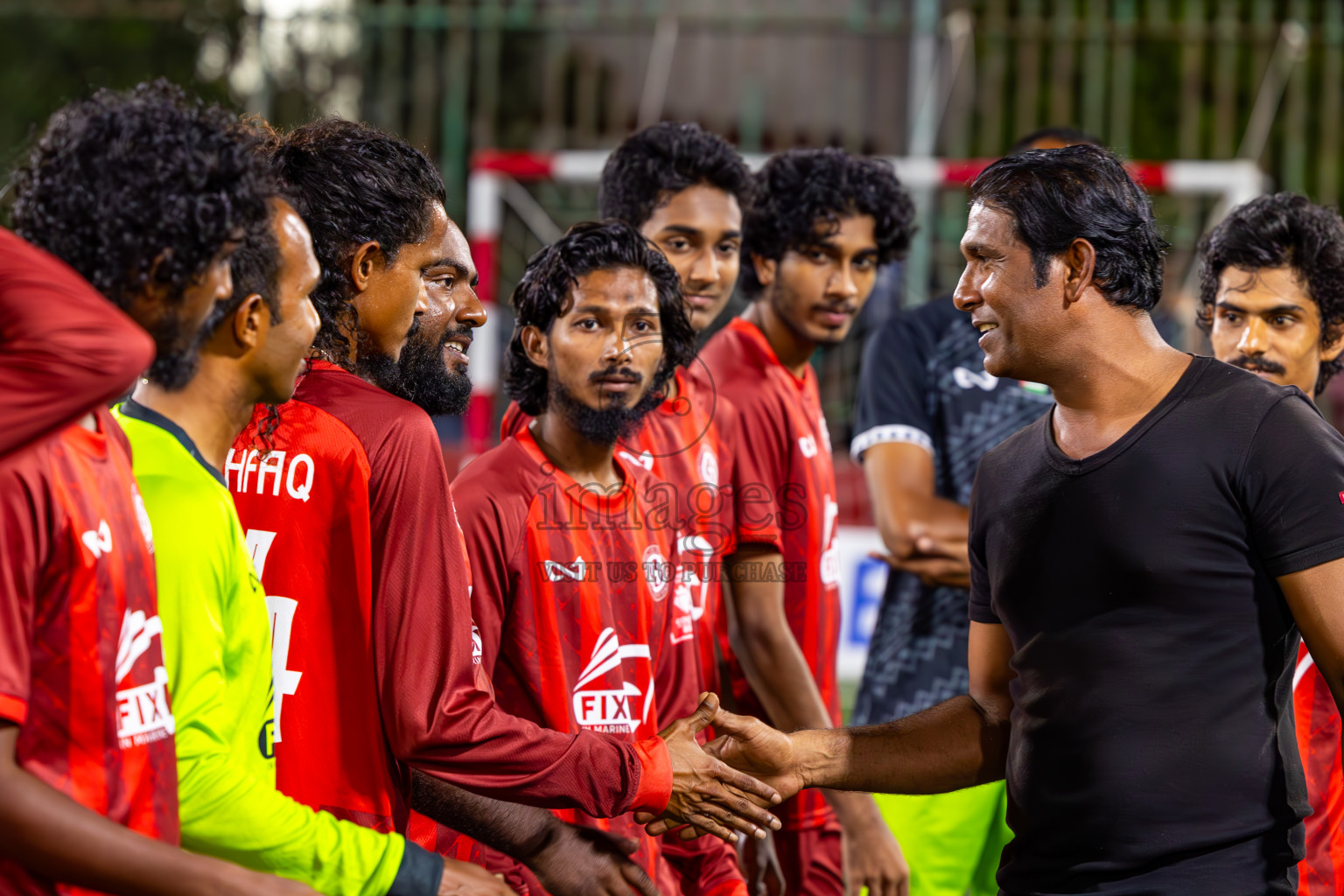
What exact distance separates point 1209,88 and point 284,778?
53.1ft

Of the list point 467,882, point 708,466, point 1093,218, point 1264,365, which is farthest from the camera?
point 708,466

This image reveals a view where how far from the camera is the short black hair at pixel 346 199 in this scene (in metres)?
2.53

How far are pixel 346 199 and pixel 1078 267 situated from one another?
1.38 meters

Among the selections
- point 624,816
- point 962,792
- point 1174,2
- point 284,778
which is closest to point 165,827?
point 284,778

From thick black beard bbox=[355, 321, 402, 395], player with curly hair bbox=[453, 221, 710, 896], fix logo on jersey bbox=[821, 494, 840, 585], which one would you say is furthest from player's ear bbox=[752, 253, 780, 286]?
thick black beard bbox=[355, 321, 402, 395]

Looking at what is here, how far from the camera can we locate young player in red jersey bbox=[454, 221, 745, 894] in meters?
2.88

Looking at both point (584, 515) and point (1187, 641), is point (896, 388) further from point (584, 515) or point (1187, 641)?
point (1187, 641)

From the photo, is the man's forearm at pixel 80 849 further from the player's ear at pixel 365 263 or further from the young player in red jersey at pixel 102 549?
the player's ear at pixel 365 263

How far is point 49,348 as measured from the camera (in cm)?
151

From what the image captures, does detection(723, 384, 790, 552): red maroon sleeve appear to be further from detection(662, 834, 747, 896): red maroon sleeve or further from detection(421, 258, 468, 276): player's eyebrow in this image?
detection(421, 258, 468, 276): player's eyebrow

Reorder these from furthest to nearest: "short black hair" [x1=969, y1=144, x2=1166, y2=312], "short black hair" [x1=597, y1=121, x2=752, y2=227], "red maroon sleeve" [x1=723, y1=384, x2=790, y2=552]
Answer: "short black hair" [x1=597, y1=121, x2=752, y2=227], "red maroon sleeve" [x1=723, y1=384, x2=790, y2=552], "short black hair" [x1=969, y1=144, x2=1166, y2=312]

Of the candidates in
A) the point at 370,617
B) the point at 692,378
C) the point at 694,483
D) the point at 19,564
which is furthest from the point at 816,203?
the point at 19,564

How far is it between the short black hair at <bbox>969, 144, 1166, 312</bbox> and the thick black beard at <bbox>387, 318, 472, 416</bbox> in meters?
1.16

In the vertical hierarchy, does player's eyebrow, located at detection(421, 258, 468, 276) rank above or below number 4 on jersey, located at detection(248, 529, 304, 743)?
above
